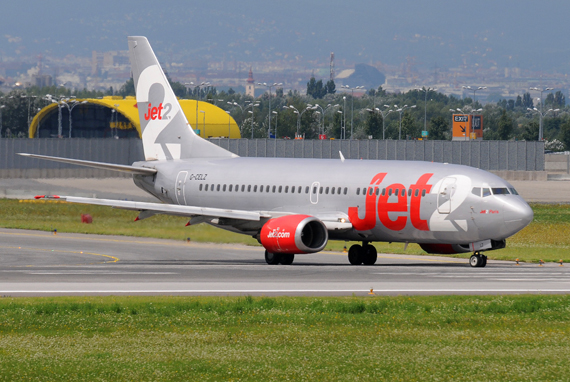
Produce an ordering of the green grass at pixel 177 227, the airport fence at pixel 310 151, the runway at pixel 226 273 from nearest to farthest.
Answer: the runway at pixel 226 273
the green grass at pixel 177 227
the airport fence at pixel 310 151

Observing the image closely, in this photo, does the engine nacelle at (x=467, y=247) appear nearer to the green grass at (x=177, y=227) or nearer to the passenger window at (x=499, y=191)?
the passenger window at (x=499, y=191)

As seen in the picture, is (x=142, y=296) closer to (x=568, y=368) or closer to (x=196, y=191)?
(x=568, y=368)

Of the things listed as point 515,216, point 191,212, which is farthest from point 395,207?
point 191,212

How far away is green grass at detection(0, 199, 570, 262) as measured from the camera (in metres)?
45.1

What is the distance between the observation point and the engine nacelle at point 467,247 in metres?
37.3

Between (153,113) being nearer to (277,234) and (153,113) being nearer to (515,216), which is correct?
(277,234)

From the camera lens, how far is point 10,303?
22859 mm

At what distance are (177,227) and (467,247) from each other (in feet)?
49.9

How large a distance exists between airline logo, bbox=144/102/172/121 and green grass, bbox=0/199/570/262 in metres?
5.47

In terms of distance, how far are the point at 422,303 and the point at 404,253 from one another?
24.8 metres

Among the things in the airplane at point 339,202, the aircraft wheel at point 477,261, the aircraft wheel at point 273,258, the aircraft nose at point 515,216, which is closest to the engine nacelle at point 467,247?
the airplane at point 339,202

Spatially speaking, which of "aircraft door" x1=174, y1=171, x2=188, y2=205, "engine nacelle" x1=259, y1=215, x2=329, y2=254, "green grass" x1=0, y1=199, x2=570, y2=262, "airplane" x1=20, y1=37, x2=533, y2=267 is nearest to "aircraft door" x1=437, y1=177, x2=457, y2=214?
"airplane" x1=20, y1=37, x2=533, y2=267

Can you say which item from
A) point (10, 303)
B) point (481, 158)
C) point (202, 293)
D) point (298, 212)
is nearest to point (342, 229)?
point (298, 212)

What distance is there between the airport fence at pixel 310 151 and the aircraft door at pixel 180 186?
79577 millimetres
